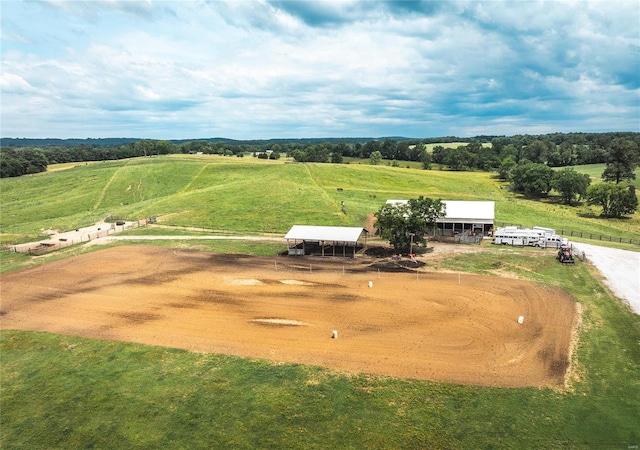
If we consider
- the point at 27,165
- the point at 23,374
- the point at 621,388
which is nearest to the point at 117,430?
the point at 23,374

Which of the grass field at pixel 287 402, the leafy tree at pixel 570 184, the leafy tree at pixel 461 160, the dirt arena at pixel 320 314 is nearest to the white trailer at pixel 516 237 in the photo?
the grass field at pixel 287 402

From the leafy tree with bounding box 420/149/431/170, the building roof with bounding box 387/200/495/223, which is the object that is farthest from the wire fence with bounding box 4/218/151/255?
the leafy tree with bounding box 420/149/431/170

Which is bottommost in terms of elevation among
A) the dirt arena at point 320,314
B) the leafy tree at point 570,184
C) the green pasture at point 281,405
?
the green pasture at point 281,405

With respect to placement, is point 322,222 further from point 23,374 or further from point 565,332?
point 23,374

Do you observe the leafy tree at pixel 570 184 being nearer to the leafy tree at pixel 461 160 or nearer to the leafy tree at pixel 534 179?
the leafy tree at pixel 534 179

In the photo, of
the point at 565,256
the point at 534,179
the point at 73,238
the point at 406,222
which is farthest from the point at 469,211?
the point at 73,238

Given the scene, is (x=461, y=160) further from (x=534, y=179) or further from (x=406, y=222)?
(x=406, y=222)
